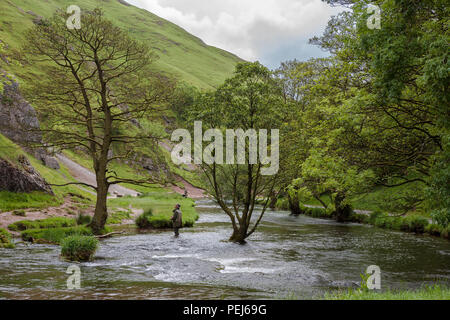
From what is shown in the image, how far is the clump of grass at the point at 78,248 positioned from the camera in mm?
17516

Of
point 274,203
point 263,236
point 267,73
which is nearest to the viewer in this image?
point 267,73

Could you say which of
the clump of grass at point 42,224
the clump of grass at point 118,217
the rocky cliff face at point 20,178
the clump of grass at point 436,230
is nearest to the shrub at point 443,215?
the clump of grass at point 436,230

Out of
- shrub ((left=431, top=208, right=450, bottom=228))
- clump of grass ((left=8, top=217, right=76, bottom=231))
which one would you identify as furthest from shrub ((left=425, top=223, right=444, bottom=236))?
clump of grass ((left=8, top=217, right=76, bottom=231))

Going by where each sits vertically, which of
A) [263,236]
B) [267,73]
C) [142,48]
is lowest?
[263,236]

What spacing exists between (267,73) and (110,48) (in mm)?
12125

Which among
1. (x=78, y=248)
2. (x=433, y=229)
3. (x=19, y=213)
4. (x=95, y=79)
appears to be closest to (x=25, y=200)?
(x=19, y=213)

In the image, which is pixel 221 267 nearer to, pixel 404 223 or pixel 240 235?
pixel 240 235

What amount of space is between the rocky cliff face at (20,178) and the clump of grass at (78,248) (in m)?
17.4

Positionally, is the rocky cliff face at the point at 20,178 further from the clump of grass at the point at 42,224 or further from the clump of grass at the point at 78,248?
the clump of grass at the point at 78,248

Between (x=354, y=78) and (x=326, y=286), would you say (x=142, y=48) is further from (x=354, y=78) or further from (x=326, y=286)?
(x=326, y=286)

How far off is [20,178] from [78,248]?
19.2 metres

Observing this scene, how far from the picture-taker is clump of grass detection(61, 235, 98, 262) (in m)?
17.5

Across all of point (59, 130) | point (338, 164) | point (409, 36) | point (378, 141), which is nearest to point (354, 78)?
point (378, 141)

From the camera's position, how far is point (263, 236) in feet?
98.5
